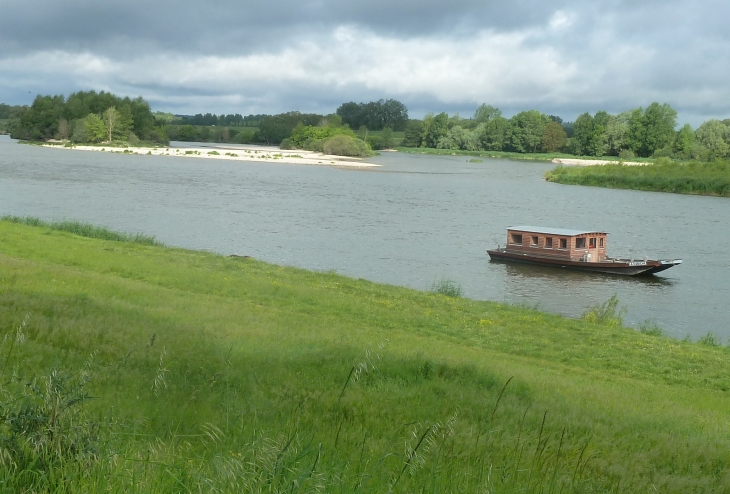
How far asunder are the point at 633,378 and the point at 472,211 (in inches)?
1861

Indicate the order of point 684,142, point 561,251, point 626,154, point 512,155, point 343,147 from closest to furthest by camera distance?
point 561,251 → point 684,142 → point 626,154 → point 343,147 → point 512,155

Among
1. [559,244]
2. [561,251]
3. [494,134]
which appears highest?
[494,134]

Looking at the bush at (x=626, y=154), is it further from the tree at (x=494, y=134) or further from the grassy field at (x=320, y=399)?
the grassy field at (x=320, y=399)

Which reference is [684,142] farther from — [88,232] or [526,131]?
[88,232]

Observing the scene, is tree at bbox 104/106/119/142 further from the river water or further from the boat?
the boat

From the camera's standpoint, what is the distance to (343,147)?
15325 centimetres

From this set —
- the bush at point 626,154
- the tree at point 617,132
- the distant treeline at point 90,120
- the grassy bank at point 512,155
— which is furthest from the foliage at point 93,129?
the bush at point 626,154

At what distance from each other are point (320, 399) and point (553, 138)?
6969 inches

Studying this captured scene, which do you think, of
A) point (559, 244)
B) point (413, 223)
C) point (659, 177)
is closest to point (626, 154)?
point (659, 177)

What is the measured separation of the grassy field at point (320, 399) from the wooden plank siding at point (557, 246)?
20.3 metres

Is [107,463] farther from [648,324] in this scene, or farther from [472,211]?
[472,211]

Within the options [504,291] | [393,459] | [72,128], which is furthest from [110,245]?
[72,128]

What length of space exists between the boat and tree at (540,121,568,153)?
14144 cm

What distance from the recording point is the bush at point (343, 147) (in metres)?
153
